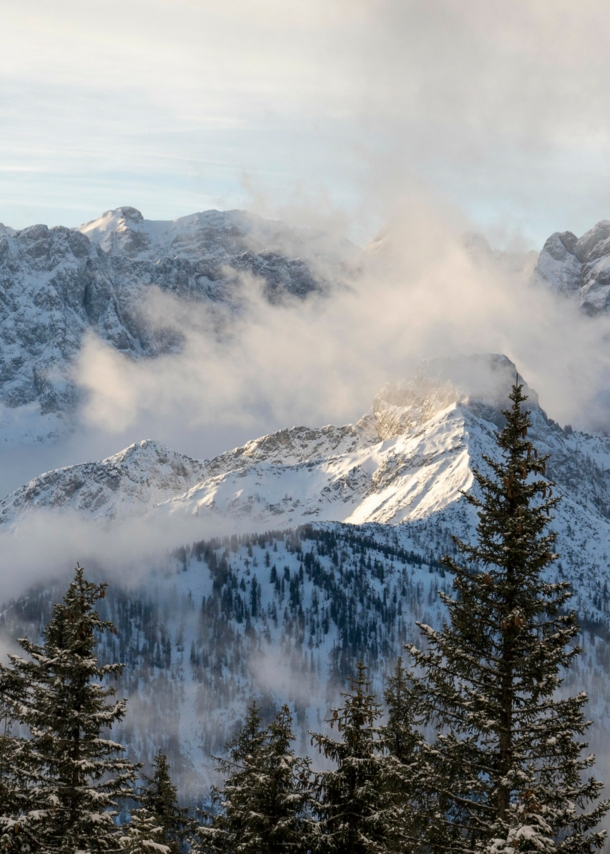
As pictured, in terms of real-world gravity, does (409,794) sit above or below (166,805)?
below

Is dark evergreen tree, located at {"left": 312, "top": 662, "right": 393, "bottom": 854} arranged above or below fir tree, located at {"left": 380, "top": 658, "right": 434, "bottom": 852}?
above

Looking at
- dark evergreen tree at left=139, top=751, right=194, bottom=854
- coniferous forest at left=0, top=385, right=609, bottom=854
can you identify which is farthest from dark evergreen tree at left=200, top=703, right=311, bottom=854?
dark evergreen tree at left=139, top=751, right=194, bottom=854

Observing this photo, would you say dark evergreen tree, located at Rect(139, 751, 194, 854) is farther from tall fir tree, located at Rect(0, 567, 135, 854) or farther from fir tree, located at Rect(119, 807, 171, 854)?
tall fir tree, located at Rect(0, 567, 135, 854)

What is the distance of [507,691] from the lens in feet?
105

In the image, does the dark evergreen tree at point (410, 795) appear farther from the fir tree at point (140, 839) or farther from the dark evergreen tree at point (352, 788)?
the fir tree at point (140, 839)

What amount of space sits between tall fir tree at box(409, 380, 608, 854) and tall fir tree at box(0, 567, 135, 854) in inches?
457

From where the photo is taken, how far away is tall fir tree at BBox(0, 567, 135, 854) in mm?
36344

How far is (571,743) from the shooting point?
30750 millimetres

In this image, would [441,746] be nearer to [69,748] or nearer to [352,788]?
[352,788]

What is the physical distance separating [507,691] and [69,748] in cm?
1539

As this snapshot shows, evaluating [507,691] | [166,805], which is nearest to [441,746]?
[507,691]

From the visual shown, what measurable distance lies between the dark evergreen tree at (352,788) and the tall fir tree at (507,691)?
620 centimetres

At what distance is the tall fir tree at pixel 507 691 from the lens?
99.9 feet

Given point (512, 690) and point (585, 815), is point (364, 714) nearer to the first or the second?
point (512, 690)
